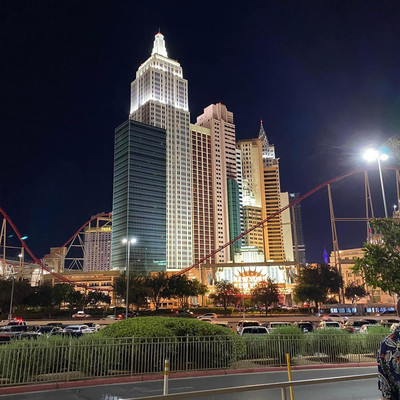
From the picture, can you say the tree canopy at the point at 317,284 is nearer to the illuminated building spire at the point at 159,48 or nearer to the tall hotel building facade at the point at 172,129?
the tall hotel building facade at the point at 172,129

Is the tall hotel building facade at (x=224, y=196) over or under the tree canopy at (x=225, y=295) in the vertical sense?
over

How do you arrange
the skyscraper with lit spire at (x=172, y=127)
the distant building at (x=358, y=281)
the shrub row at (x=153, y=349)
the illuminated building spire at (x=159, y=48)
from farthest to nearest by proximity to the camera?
1. the illuminated building spire at (x=159, y=48)
2. the skyscraper with lit spire at (x=172, y=127)
3. the distant building at (x=358, y=281)
4. the shrub row at (x=153, y=349)

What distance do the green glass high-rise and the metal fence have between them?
131484mm

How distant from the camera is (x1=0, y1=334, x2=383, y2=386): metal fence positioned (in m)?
13.3

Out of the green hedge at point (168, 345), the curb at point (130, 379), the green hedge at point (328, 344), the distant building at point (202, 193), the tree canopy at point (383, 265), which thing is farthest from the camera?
the distant building at point (202, 193)

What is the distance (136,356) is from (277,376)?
5393 mm

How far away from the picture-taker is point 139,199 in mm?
151500

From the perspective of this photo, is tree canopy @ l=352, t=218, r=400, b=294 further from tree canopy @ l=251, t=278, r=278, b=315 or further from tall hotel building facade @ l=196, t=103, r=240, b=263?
tall hotel building facade @ l=196, t=103, r=240, b=263

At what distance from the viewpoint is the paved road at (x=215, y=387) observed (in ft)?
37.1

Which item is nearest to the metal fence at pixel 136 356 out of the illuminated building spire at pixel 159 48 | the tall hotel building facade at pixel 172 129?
the tall hotel building facade at pixel 172 129

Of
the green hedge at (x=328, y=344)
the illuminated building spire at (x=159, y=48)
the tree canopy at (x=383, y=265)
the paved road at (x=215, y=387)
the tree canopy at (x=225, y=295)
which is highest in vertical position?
the illuminated building spire at (x=159, y=48)

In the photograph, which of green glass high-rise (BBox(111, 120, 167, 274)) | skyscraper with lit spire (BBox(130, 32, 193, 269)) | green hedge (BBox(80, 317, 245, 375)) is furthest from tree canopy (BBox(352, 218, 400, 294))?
skyscraper with lit spire (BBox(130, 32, 193, 269))

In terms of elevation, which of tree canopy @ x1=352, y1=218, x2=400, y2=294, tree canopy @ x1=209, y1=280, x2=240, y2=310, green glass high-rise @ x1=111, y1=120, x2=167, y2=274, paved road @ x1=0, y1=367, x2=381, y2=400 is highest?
green glass high-rise @ x1=111, y1=120, x2=167, y2=274

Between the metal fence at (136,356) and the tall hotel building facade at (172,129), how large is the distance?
491 feet
